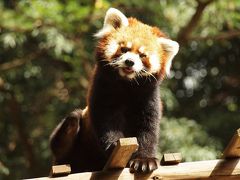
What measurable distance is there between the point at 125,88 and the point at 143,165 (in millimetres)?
821

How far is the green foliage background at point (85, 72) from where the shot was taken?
24.7ft

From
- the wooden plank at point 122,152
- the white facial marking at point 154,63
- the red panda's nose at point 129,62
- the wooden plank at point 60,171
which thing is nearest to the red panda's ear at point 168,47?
the white facial marking at point 154,63

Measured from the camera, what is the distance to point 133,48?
4.50 m

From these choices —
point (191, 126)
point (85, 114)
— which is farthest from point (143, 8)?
point (85, 114)

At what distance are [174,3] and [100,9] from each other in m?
1.22

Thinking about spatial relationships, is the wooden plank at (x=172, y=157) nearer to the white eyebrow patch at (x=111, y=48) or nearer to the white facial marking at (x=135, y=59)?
the white facial marking at (x=135, y=59)

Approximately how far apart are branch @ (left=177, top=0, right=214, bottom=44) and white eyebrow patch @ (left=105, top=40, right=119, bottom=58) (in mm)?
2968

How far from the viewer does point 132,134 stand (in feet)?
15.1

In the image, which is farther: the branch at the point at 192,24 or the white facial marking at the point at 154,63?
the branch at the point at 192,24

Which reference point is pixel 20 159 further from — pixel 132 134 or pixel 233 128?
pixel 132 134

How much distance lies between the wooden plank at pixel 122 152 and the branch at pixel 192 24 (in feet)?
12.7

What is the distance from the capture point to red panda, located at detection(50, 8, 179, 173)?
4.43 m

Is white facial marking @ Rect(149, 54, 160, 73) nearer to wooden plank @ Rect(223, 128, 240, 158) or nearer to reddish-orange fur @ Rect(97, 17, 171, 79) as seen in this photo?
reddish-orange fur @ Rect(97, 17, 171, 79)

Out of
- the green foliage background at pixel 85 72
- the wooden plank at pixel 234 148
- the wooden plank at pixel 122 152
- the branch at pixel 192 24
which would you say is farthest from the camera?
the green foliage background at pixel 85 72
